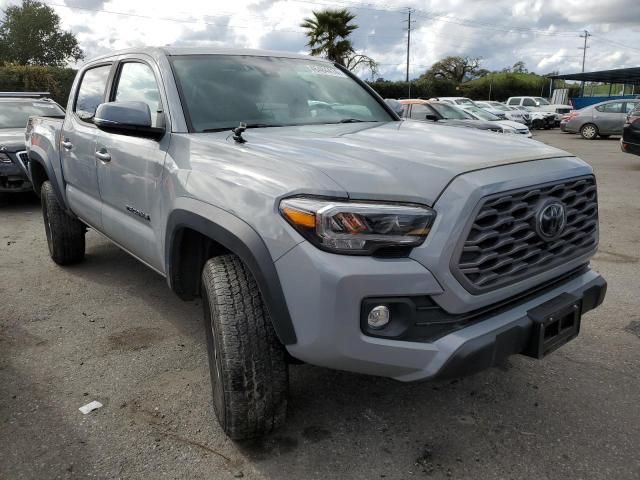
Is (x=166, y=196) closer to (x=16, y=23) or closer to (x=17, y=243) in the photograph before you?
(x=17, y=243)

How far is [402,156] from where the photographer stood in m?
2.18

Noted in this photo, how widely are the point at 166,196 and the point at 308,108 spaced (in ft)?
3.36

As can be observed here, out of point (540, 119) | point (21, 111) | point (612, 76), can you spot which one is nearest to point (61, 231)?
point (21, 111)

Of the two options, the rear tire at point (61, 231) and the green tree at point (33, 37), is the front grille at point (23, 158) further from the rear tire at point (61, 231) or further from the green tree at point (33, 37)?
the green tree at point (33, 37)

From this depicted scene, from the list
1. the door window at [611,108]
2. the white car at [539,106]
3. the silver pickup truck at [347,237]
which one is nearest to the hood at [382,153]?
the silver pickup truck at [347,237]


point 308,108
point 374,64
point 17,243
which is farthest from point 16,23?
point 308,108

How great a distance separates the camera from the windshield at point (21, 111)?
851cm

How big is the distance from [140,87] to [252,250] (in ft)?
5.94

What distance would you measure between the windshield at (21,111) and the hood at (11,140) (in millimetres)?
500

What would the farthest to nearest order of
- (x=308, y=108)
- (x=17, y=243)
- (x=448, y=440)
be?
(x=17, y=243)
(x=308, y=108)
(x=448, y=440)

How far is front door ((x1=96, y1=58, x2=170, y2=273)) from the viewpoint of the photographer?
2.88m

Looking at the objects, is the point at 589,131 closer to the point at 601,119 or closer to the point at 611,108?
the point at 601,119

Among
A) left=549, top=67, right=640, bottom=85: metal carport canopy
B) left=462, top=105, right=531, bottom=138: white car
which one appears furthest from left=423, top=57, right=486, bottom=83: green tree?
left=462, top=105, right=531, bottom=138: white car

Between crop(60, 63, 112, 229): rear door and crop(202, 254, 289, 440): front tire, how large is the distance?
184 cm
